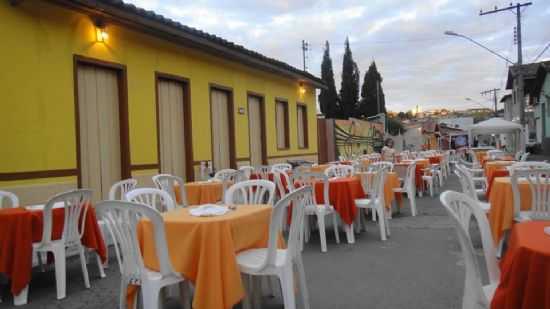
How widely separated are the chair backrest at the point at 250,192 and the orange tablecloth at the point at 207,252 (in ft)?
4.22

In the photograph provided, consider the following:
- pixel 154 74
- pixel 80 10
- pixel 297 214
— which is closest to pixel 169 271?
pixel 297 214

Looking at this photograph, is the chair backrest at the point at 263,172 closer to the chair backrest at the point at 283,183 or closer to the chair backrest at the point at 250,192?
the chair backrest at the point at 283,183

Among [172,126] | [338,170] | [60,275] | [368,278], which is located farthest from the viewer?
[172,126]

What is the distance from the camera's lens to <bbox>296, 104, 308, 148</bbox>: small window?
1498 centimetres

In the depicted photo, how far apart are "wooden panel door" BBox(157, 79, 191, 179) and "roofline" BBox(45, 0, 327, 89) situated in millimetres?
927

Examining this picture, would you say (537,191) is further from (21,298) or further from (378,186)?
(21,298)

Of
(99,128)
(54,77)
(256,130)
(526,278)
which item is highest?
(54,77)

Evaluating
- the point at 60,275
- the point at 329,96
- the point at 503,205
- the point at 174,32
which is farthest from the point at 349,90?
the point at 60,275

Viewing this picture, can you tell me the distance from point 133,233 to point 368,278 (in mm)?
2459

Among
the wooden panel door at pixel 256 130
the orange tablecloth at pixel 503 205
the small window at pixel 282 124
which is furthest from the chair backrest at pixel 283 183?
the small window at pixel 282 124

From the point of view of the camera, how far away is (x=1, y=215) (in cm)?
428

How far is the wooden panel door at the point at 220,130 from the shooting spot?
33.8 ft

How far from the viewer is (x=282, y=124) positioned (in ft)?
45.4

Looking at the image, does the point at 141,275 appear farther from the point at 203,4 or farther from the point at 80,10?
the point at 203,4
